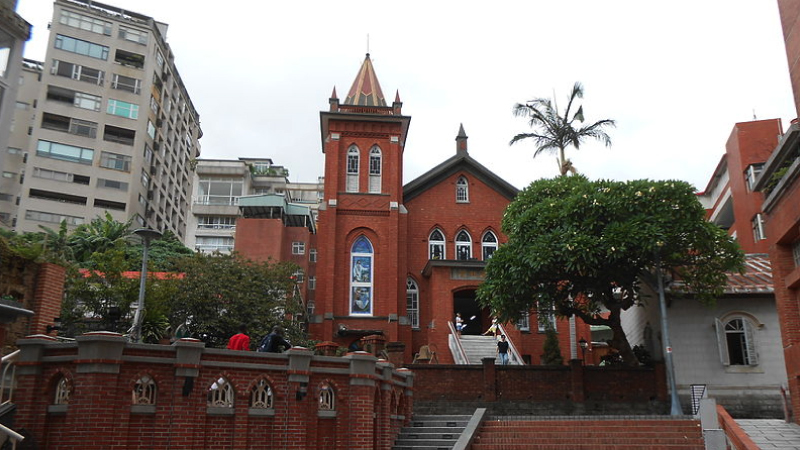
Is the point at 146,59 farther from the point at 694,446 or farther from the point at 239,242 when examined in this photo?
the point at 694,446

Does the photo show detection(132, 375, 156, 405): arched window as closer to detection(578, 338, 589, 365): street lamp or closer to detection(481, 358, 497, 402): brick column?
detection(481, 358, 497, 402): brick column

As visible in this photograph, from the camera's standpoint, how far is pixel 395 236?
33.8m

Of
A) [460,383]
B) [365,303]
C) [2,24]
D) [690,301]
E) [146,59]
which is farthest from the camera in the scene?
[146,59]

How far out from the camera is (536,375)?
79.7ft

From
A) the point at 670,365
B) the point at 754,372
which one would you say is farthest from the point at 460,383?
the point at 754,372

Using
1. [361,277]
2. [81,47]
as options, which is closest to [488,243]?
[361,277]

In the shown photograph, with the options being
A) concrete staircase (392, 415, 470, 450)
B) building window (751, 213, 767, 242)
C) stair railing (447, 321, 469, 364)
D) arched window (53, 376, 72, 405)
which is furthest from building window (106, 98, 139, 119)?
arched window (53, 376, 72, 405)

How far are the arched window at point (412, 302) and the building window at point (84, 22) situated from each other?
38884 mm

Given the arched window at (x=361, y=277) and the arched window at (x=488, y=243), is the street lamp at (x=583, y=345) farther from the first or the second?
the arched window at (x=361, y=277)

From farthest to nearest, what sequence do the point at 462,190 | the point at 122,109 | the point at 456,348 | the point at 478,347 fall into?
the point at 122,109, the point at 462,190, the point at 478,347, the point at 456,348

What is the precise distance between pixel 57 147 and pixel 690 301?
157 ft

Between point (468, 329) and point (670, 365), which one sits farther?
point (468, 329)

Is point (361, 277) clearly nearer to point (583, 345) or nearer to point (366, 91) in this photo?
point (366, 91)

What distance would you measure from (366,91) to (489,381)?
742 inches
